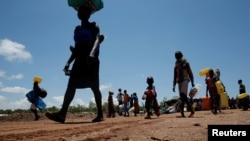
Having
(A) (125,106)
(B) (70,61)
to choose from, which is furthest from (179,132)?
(A) (125,106)

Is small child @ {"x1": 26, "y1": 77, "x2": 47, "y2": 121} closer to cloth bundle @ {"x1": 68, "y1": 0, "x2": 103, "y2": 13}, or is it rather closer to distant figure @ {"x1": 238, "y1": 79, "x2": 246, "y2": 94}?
cloth bundle @ {"x1": 68, "y1": 0, "x2": 103, "y2": 13}

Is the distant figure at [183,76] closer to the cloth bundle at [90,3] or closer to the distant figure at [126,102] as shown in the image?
the cloth bundle at [90,3]

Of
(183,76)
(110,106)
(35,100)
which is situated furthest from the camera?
(110,106)

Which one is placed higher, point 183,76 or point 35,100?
point 183,76

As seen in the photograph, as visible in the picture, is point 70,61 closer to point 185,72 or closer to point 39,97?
point 185,72

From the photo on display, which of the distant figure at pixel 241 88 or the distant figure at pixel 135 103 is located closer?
the distant figure at pixel 241 88

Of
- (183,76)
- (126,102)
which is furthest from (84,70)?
(126,102)

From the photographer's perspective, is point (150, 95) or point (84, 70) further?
point (150, 95)

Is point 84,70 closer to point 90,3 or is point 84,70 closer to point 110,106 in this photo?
point 90,3

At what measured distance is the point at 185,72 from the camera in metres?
7.90

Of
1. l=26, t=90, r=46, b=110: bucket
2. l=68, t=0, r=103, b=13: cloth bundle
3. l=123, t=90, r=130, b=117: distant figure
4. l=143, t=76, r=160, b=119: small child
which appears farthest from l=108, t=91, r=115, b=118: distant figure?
l=68, t=0, r=103, b=13: cloth bundle

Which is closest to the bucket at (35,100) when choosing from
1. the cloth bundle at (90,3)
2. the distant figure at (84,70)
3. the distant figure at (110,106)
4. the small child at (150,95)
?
the small child at (150,95)

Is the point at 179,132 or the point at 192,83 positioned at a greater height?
the point at 192,83

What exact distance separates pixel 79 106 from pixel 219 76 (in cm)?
1814
